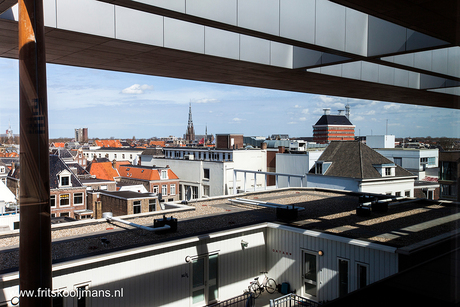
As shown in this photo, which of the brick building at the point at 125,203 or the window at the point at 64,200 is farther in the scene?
the window at the point at 64,200

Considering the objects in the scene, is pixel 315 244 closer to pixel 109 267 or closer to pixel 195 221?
pixel 195 221

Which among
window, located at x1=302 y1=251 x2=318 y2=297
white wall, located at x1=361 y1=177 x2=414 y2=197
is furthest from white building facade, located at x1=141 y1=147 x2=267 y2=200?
window, located at x1=302 y1=251 x2=318 y2=297

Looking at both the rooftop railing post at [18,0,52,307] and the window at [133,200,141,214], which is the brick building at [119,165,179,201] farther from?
the rooftop railing post at [18,0,52,307]

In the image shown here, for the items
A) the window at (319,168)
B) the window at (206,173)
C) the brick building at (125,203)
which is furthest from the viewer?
the window at (206,173)

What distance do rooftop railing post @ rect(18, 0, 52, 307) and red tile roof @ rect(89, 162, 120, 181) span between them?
45.7 metres

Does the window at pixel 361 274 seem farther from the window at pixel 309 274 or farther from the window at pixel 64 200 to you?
the window at pixel 64 200

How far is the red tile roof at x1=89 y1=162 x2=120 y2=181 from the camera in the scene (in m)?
45.6

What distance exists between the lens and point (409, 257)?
7367 mm

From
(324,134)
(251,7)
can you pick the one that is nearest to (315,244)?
(251,7)

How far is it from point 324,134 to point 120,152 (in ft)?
200

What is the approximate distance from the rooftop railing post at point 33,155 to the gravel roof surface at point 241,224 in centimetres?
458

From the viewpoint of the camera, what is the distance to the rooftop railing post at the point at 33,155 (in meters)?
2.19

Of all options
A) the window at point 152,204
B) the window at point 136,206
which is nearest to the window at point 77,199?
the window at point 136,206

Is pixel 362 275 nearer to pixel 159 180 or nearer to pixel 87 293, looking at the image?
pixel 87 293
